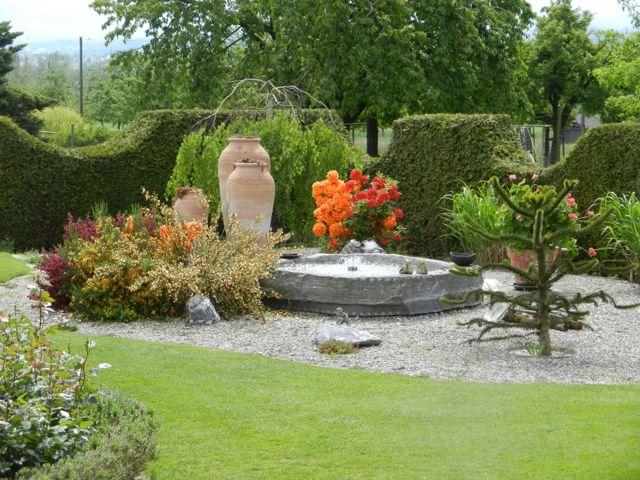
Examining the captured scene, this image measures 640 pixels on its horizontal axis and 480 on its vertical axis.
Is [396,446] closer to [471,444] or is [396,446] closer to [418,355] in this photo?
[471,444]

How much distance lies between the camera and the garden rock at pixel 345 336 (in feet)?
25.4

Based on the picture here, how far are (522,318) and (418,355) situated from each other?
127 cm

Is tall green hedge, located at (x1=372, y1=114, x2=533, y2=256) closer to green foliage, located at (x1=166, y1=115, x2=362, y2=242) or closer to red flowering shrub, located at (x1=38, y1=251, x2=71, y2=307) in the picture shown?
green foliage, located at (x1=166, y1=115, x2=362, y2=242)

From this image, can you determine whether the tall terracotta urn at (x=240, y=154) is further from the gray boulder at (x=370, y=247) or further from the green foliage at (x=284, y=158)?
the gray boulder at (x=370, y=247)

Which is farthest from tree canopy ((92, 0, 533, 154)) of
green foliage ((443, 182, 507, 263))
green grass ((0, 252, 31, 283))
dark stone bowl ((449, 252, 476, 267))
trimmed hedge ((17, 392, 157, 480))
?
trimmed hedge ((17, 392, 157, 480))

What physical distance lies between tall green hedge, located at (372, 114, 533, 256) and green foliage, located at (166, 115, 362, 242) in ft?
2.44

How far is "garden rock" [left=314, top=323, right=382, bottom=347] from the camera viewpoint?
25.4ft

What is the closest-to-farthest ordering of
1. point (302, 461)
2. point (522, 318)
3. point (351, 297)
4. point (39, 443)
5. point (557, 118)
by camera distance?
point (39, 443)
point (302, 461)
point (522, 318)
point (351, 297)
point (557, 118)

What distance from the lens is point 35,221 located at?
14023 millimetres

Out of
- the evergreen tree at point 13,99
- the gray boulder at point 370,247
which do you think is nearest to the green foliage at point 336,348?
the gray boulder at point 370,247

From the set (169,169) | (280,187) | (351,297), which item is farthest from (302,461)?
(169,169)

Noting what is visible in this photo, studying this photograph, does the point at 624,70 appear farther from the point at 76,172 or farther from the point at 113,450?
the point at 113,450

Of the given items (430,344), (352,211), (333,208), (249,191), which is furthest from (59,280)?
(352,211)

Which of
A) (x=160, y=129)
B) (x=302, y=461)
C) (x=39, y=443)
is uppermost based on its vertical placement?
(x=160, y=129)
